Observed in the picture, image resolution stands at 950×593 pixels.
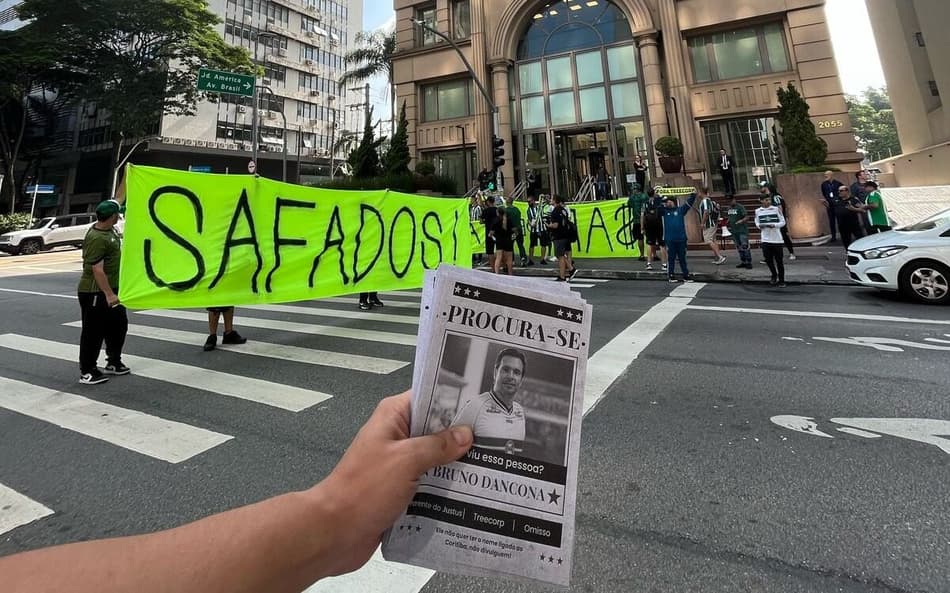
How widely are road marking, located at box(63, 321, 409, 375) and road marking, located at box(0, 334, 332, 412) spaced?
737 mm

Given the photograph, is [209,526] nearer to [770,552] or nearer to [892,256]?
[770,552]

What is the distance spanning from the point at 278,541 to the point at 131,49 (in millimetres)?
55802

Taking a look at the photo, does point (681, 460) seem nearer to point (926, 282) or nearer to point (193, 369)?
point (193, 369)

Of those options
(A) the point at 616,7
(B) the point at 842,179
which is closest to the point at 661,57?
(A) the point at 616,7

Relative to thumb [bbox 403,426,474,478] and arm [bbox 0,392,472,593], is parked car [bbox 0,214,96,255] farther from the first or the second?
thumb [bbox 403,426,474,478]

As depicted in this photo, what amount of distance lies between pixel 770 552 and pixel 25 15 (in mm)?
57443

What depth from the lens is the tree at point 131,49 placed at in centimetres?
3616

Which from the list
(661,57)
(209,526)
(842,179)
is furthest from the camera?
(661,57)

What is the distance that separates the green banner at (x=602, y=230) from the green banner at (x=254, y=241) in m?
7.68

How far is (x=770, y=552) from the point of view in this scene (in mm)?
2057

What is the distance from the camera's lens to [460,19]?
90.0 feet

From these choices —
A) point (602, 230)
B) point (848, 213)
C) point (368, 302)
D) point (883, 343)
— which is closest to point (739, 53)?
point (602, 230)

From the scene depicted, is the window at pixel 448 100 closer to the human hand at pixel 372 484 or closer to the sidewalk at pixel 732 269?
the sidewalk at pixel 732 269

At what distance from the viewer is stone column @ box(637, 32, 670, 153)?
72.0 ft
